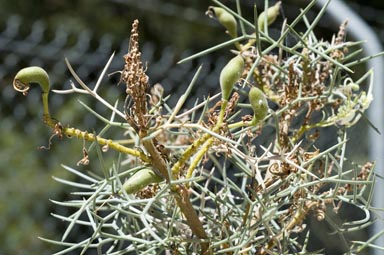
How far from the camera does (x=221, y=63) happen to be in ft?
6.19

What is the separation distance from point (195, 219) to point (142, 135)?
0.05 metres

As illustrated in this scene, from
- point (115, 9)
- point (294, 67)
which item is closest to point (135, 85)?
point (294, 67)

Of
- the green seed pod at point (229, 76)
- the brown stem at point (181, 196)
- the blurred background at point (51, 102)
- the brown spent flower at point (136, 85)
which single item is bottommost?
the brown stem at point (181, 196)

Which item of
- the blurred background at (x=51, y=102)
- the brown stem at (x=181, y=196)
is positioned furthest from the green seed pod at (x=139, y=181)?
the blurred background at (x=51, y=102)

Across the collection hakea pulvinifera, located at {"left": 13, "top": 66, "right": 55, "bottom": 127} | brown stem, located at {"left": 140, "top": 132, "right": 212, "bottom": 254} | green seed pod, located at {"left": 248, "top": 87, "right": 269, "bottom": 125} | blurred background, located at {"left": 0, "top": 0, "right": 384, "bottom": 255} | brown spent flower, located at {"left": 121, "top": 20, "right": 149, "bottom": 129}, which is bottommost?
brown stem, located at {"left": 140, "top": 132, "right": 212, "bottom": 254}

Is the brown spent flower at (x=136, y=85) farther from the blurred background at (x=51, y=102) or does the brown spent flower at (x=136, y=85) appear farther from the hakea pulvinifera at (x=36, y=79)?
the blurred background at (x=51, y=102)

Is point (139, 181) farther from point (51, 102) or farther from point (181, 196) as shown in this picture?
point (51, 102)

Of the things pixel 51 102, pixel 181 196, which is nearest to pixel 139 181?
pixel 181 196

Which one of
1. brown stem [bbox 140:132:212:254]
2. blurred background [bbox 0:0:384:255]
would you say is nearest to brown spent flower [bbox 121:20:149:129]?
brown stem [bbox 140:132:212:254]

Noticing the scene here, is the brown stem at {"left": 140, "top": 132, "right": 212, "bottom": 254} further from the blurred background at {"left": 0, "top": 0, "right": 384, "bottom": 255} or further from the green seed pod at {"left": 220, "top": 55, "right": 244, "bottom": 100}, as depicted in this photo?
the blurred background at {"left": 0, "top": 0, "right": 384, "bottom": 255}

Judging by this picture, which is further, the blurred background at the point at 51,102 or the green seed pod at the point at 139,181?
the blurred background at the point at 51,102

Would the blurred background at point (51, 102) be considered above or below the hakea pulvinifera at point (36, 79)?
above

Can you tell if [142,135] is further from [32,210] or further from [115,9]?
[115,9]

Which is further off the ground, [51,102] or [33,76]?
[51,102]
